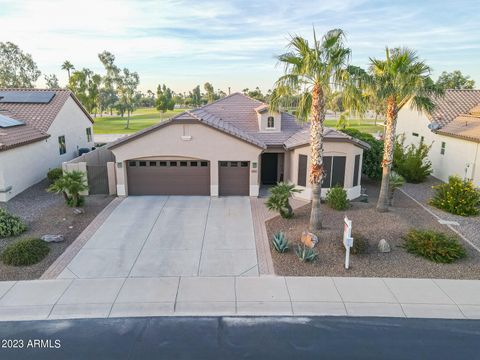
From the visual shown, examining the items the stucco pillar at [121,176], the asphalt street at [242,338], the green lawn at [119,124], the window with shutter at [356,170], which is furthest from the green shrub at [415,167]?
the green lawn at [119,124]

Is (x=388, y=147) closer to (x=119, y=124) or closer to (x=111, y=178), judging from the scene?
(x=111, y=178)

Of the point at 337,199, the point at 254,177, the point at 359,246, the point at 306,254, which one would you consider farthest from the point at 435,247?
the point at 254,177

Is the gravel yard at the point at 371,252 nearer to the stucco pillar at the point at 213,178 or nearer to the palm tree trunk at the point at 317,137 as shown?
the palm tree trunk at the point at 317,137

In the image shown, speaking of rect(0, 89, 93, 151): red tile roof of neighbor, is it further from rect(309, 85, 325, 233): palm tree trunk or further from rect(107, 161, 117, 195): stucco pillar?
rect(309, 85, 325, 233): palm tree trunk

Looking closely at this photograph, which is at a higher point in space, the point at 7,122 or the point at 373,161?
the point at 7,122

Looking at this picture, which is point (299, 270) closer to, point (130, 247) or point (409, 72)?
point (130, 247)

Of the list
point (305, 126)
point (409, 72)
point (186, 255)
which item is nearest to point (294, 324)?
point (186, 255)
